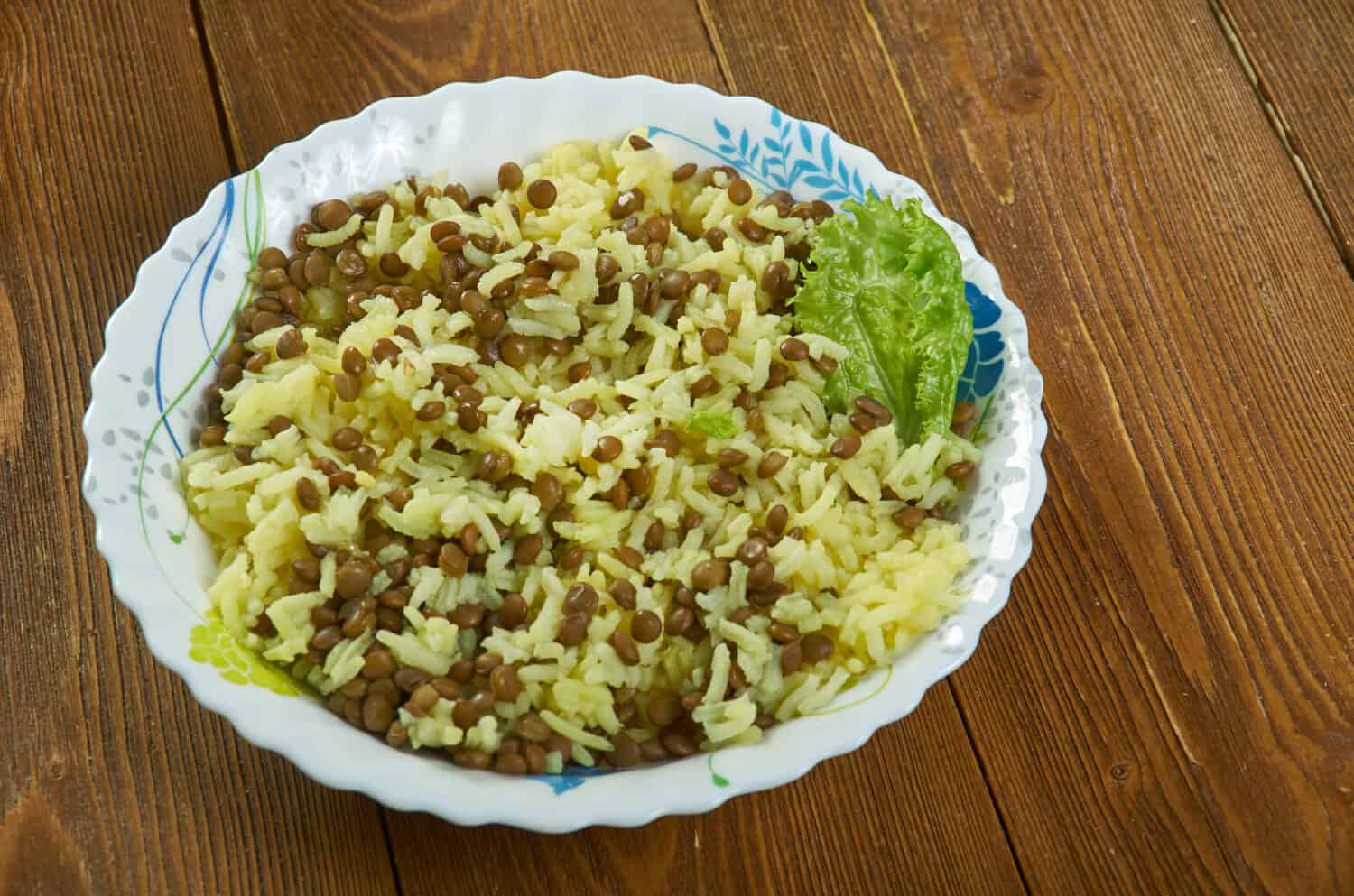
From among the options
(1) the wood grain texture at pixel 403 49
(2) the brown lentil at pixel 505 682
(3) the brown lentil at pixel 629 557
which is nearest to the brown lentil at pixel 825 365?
(3) the brown lentil at pixel 629 557

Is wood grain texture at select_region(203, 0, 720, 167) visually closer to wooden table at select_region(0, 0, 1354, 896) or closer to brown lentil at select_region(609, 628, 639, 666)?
wooden table at select_region(0, 0, 1354, 896)

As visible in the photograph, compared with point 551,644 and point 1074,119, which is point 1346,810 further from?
point 1074,119

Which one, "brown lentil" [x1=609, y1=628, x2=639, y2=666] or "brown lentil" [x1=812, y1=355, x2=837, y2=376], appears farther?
"brown lentil" [x1=812, y1=355, x2=837, y2=376]

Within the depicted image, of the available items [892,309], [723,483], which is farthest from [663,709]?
[892,309]

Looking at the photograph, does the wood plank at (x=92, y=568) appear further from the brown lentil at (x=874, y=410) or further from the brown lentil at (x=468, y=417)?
the brown lentil at (x=874, y=410)

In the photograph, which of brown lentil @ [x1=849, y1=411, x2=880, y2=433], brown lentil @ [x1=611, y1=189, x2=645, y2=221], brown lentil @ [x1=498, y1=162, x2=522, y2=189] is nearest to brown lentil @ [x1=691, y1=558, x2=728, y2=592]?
brown lentil @ [x1=849, y1=411, x2=880, y2=433]

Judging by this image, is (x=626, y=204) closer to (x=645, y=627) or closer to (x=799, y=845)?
(x=645, y=627)

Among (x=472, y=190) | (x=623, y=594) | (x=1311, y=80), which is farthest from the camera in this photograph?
(x=1311, y=80)
